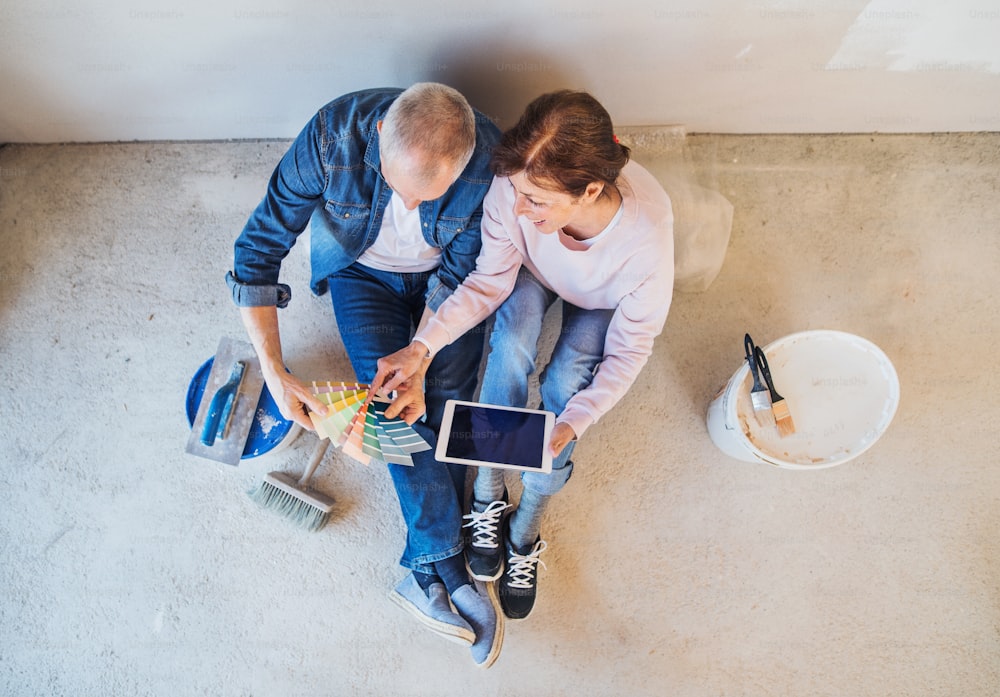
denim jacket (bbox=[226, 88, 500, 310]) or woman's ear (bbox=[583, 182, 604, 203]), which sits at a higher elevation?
woman's ear (bbox=[583, 182, 604, 203])

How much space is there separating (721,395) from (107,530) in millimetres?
1529

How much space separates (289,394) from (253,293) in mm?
225

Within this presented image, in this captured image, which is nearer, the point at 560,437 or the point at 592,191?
the point at 592,191

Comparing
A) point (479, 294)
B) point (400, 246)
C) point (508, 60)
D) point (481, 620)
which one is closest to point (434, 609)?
point (481, 620)

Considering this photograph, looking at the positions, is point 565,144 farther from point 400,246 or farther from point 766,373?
point 766,373

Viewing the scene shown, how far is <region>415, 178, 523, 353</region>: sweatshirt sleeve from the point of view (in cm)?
133

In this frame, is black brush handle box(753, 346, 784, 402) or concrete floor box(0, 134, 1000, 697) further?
concrete floor box(0, 134, 1000, 697)

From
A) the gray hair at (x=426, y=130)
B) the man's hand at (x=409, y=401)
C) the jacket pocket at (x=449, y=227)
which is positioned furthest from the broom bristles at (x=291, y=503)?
the gray hair at (x=426, y=130)

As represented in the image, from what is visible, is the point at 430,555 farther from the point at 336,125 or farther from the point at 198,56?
the point at 198,56

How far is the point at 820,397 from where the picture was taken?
1.42 metres

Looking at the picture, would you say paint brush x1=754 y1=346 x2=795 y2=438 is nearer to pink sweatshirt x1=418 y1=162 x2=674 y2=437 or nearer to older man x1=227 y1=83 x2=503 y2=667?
pink sweatshirt x1=418 y1=162 x2=674 y2=437

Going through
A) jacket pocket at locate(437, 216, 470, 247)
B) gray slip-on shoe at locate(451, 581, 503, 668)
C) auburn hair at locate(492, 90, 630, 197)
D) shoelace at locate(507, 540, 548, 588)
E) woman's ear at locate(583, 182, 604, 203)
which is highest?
auburn hair at locate(492, 90, 630, 197)

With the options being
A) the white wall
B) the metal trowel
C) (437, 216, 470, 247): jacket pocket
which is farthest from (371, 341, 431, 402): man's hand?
the white wall

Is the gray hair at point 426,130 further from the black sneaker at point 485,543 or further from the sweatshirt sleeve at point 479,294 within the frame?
the black sneaker at point 485,543
